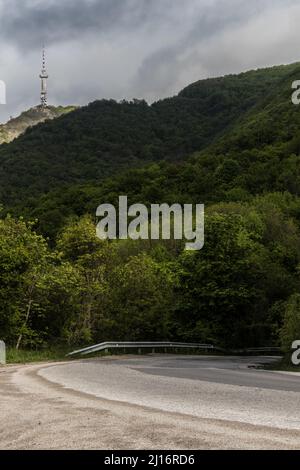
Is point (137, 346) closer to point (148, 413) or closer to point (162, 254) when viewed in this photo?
point (148, 413)

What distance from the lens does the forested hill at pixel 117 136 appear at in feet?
427

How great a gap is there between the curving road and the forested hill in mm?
99321

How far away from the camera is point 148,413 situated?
904 cm

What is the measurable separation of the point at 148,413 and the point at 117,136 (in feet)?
499

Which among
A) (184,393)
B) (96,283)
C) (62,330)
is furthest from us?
(96,283)

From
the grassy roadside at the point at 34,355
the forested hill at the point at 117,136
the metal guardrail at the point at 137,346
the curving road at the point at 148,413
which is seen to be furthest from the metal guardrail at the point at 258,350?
the forested hill at the point at 117,136

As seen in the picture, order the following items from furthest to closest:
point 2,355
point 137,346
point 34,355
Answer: point 137,346
point 34,355
point 2,355

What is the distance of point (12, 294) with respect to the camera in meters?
28.2

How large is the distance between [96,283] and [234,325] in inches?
462

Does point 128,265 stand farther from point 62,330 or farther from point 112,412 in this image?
point 112,412

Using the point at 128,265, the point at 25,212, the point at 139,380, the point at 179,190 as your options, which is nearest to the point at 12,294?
the point at 128,265

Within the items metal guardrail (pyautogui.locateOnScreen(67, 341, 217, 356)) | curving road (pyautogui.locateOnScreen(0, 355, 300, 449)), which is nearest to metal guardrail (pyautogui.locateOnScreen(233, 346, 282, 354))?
metal guardrail (pyautogui.locateOnScreen(67, 341, 217, 356))

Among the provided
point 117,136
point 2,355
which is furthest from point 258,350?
point 117,136

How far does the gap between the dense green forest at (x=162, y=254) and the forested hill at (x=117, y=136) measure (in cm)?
70
